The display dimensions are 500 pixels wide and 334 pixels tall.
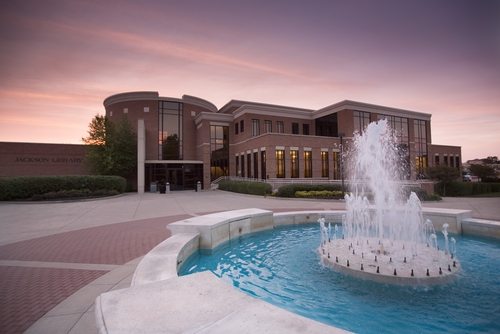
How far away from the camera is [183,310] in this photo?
3.08 meters

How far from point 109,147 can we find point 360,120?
33.8 meters

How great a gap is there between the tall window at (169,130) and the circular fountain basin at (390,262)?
33.5 m

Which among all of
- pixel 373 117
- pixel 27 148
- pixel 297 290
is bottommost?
pixel 297 290

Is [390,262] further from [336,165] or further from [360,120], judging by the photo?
[360,120]

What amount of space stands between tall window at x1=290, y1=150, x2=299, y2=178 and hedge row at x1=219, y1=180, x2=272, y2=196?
574 cm

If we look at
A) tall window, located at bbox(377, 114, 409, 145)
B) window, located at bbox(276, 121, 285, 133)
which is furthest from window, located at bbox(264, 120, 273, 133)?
tall window, located at bbox(377, 114, 409, 145)

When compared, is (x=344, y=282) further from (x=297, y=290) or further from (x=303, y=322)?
(x=303, y=322)

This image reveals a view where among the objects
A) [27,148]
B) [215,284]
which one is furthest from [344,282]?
[27,148]

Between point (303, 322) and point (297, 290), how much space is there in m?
2.82

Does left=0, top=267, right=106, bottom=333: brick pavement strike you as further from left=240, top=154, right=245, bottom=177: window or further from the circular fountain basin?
left=240, top=154, right=245, bottom=177: window

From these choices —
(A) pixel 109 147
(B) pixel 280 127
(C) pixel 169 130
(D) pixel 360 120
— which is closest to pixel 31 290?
(A) pixel 109 147

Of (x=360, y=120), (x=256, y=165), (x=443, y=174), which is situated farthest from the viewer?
(x=360, y=120)

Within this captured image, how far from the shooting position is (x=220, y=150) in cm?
3891

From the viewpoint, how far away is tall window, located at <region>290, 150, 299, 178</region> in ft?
99.0
